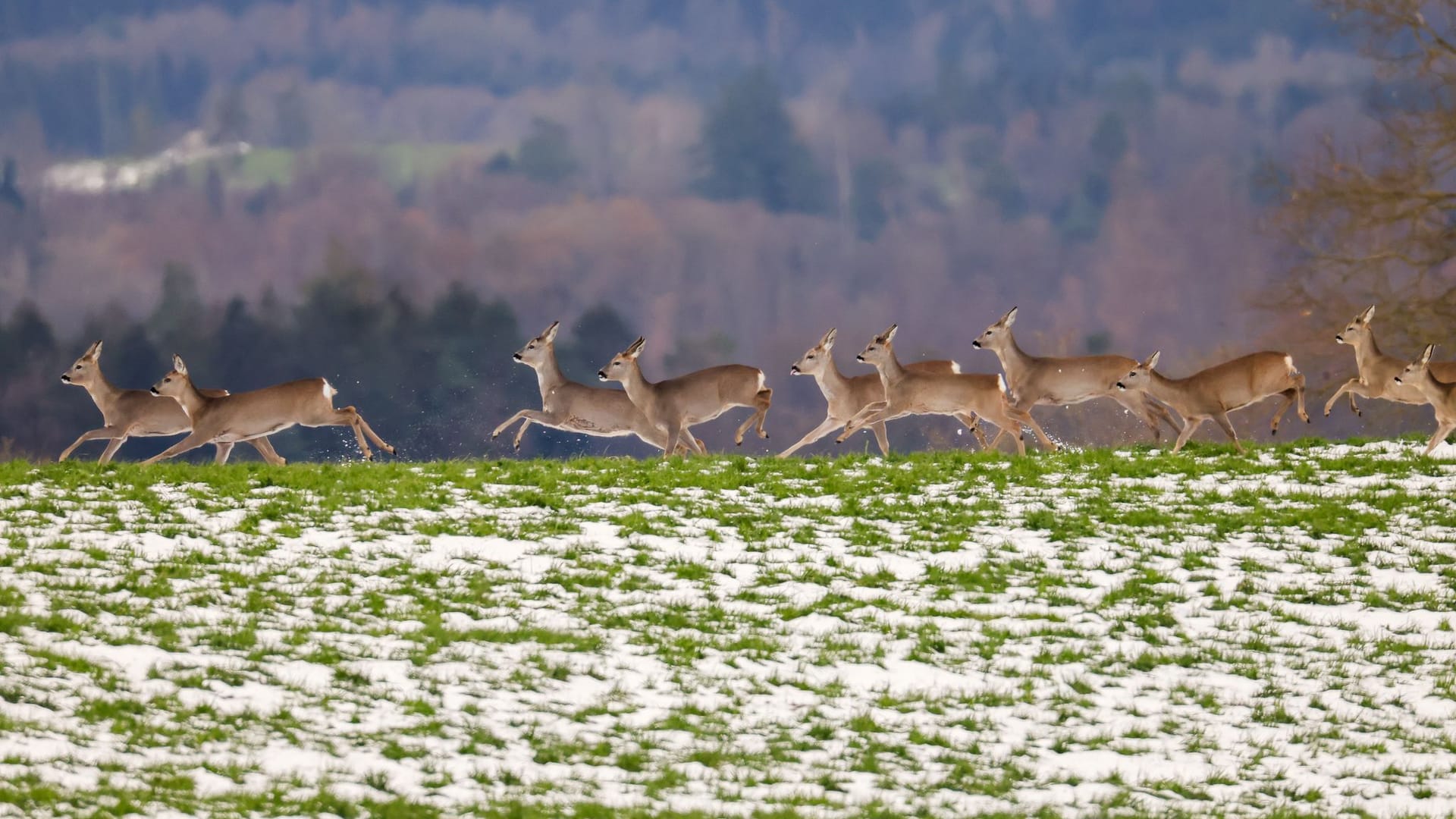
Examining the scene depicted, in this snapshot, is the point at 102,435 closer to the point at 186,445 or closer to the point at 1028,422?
the point at 186,445

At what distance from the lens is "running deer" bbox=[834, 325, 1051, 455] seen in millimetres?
22750

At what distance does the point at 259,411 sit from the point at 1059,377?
11562 millimetres

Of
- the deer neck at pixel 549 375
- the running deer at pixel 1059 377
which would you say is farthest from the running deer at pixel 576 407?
the running deer at pixel 1059 377

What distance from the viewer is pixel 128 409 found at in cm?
2222

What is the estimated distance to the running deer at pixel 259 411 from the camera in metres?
21.5

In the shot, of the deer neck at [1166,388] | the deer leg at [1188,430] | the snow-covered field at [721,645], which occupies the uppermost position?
the deer neck at [1166,388]

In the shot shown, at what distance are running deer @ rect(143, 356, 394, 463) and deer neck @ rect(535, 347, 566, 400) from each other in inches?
110

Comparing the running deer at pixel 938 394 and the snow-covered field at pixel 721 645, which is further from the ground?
the running deer at pixel 938 394

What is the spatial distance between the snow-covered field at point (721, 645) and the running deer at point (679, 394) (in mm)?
3657

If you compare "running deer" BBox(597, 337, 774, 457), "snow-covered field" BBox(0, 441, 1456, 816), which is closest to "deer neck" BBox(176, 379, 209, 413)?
"snow-covered field" BBox(0, 441, 1456, 816)

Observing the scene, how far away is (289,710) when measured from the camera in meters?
10.4

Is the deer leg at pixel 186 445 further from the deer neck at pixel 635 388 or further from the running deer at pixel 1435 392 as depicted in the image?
the running deer at pixel 1435 392

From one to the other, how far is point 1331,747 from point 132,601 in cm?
928

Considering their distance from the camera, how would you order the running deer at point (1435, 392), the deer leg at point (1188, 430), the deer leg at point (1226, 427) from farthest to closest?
the deer leg at point (1188, 430)
the deer leg at point (1226, 427)
the running deer at point (1435, 392)
